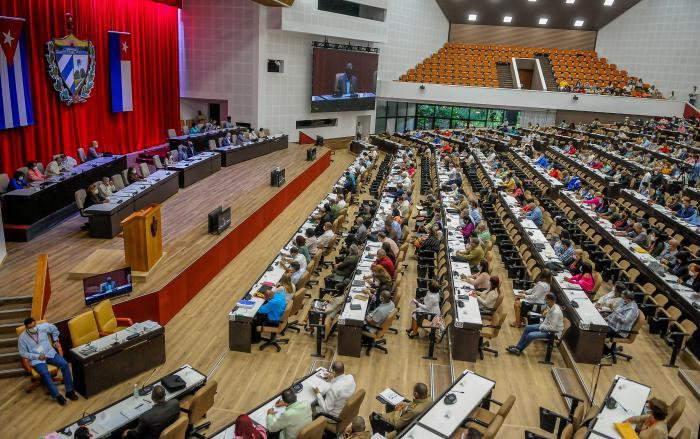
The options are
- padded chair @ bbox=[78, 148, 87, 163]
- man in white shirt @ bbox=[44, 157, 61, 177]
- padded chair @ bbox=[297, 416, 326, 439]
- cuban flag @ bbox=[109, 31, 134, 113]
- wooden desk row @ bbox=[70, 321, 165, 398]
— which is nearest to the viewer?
padded chair @ bbox=[297, 416, 326, 439]

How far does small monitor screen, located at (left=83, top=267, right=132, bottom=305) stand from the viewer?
7.96 metres

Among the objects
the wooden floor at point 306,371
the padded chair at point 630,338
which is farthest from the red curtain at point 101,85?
the padded chair at point 630,338

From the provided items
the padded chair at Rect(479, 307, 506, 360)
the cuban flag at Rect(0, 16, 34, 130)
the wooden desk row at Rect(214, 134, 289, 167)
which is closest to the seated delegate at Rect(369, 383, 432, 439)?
the padded chair at Rect(479, 307, 506, 360)

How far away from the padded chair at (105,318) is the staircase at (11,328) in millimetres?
1135

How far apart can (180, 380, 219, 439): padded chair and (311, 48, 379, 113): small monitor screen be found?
2136cm

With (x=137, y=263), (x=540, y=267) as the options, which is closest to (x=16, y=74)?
(x=137, y=263)

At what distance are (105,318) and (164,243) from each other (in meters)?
3.25

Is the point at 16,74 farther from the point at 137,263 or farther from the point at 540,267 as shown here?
the point at 540,267

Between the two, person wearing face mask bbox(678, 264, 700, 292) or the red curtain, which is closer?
person wearing face mask bbox(678, 264, 700, 292)

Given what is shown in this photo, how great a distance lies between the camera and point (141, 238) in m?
8.99

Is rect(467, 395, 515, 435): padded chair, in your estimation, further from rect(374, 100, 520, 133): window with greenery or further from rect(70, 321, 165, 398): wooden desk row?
rect(374, 100, 520, 133): window with greenery

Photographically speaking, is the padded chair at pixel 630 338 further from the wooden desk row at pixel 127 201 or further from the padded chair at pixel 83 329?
the wooden desk row at pixel 127 201

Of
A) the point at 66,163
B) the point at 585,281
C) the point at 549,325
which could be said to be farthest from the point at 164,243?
the point at 585,281

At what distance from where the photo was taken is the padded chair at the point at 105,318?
765 cm
